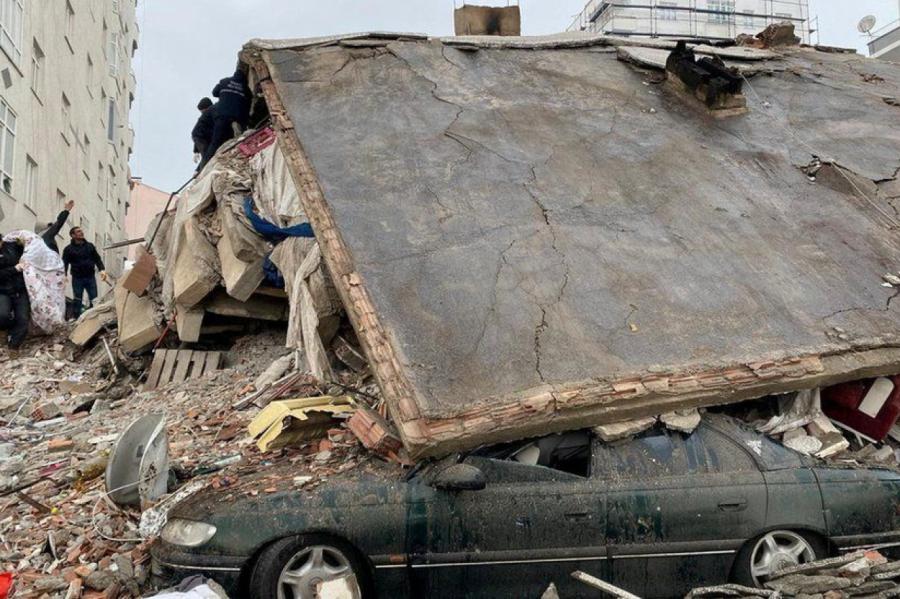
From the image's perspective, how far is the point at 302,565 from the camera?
356cm

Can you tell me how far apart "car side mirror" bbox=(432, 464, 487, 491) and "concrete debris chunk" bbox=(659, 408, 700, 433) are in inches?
54.5

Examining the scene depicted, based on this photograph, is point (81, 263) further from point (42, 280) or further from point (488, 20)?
point (488, 20)

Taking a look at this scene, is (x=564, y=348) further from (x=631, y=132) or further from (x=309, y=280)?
(x=631, y=132)

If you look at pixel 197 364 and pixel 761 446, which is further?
pixel 197 364

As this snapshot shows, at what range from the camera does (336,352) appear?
6578mm

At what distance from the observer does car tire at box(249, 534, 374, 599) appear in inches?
136

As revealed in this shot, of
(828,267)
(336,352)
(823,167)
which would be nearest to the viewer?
(828,267)

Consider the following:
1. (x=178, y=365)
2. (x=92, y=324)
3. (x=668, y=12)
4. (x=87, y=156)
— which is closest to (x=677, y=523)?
(x=178, y=365)

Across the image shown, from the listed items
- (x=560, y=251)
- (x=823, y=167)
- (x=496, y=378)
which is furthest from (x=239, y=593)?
(x=823, y=167)

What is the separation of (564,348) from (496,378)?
24.7 inches

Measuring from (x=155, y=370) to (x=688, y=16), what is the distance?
41.1 m

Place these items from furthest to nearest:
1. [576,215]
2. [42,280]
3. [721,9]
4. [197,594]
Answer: [721,9] < [42,280] < [576,215] < [197,594]

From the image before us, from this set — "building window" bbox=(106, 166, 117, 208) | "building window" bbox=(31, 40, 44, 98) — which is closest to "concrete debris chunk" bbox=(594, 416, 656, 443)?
"building window" bbox=(31, 40, 44, 98)

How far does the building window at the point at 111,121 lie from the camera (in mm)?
26231
